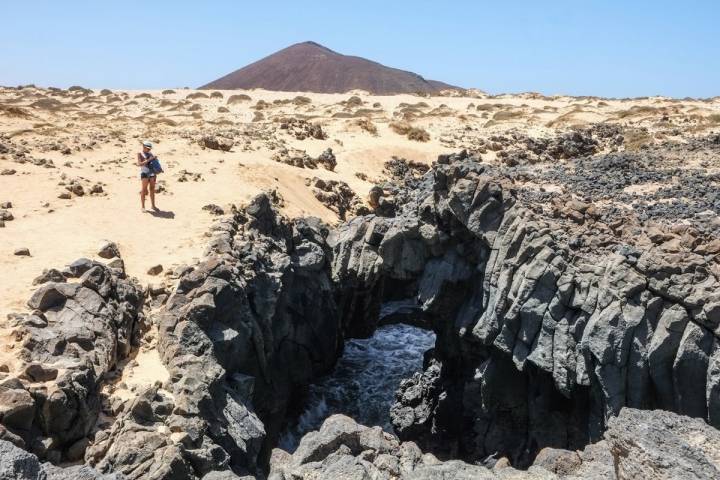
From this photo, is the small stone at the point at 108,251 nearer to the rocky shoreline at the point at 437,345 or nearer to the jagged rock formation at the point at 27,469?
the rocky shoreline at the point at 437,345

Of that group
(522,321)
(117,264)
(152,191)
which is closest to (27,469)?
(117,264)

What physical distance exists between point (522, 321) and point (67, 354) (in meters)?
13.3

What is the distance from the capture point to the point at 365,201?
37.8 meters

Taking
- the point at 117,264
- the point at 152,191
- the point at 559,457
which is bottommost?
the point at 559,457

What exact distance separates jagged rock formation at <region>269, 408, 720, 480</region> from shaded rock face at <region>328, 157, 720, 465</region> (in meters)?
4.64

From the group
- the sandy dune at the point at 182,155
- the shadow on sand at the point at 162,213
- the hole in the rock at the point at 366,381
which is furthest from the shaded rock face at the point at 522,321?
the sandy dune at the point at 182,155

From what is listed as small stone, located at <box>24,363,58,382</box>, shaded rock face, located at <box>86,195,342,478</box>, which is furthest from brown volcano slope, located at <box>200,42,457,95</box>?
small stone, located at <box>24,363,58,382</box>

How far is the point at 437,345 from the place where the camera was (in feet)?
83.6

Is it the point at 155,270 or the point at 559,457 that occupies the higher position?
the point at 155,270

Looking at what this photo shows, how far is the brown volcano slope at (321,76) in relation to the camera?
345 ft

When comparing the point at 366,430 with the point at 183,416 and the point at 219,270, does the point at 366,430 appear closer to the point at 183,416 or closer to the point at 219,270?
the point at 183,416

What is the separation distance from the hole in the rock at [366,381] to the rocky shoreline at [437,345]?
0.90m

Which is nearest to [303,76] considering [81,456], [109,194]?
[109,194]

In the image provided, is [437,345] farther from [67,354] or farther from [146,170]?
[67,354]
